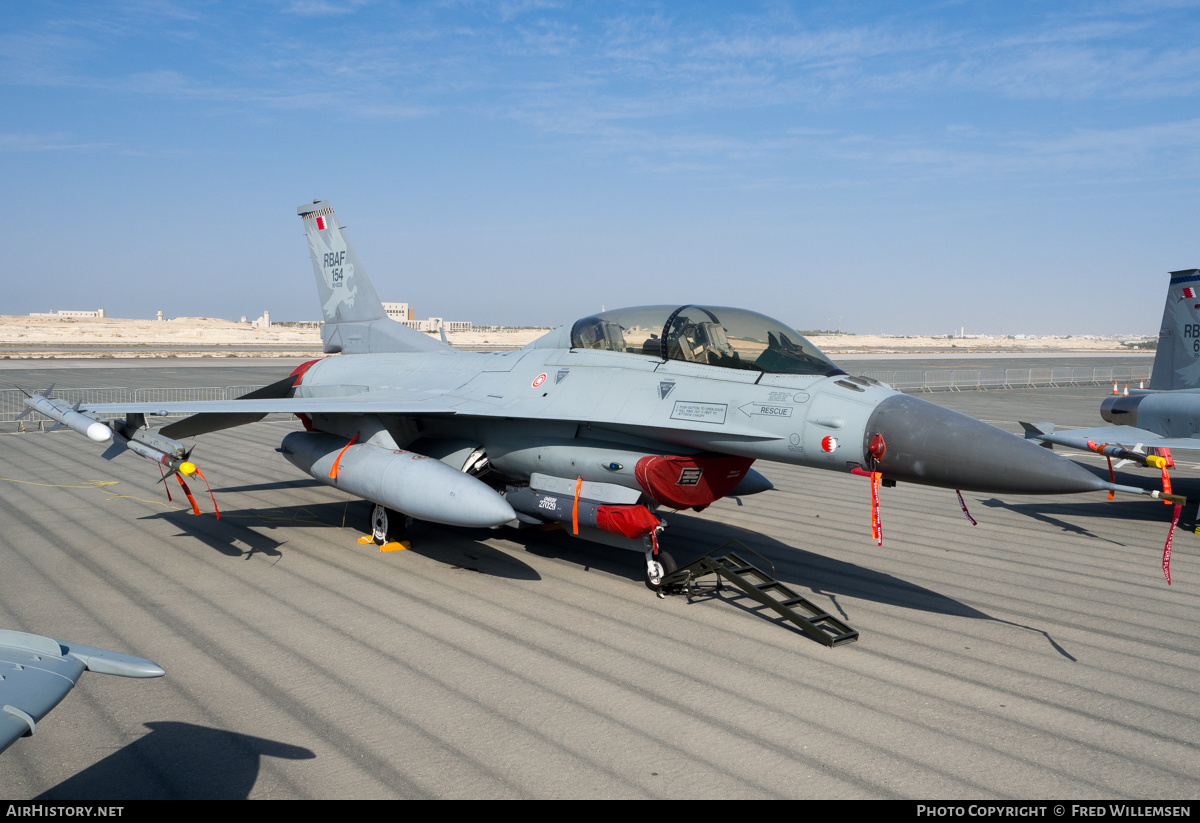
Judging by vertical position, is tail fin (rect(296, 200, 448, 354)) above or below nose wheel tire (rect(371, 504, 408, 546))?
above

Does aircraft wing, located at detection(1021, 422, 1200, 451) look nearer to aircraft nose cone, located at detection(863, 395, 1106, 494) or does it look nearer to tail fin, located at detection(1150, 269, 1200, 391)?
tail fin, located at detection(1150, 269, 1200, 391)

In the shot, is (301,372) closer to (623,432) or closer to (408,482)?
(408,482)

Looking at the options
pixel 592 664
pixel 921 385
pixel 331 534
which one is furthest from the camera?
pixel 921 385

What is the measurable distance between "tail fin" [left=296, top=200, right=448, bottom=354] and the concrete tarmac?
3.29 metres

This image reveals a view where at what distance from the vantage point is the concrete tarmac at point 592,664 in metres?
4.67

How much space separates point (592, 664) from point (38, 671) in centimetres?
412

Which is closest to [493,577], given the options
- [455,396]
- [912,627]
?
[455,396]

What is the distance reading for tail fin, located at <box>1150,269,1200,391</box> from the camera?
1256cm

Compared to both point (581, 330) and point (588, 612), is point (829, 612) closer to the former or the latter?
point (588, 612)

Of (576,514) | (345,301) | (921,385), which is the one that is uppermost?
(345,301)

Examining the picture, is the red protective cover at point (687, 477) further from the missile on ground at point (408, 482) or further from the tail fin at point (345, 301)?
the tail fin at point (345, 301)

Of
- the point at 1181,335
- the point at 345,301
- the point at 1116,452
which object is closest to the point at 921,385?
the point at 1181,335

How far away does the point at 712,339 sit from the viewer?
7.99m

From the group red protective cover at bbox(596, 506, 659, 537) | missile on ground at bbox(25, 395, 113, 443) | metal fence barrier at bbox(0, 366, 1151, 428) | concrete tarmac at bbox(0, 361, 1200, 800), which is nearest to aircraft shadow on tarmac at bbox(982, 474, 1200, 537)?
concrete tarmac at bbox(0, 361, 1200, 800)
